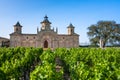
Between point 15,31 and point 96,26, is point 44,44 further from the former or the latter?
point 96,26

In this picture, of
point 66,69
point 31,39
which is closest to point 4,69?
point 66,69

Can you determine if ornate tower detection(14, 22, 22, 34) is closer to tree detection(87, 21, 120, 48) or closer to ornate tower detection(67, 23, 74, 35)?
ornate tower detection(67, 23, 74, 35)

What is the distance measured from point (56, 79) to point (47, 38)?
2455 inches

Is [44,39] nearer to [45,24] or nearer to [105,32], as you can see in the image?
[45,24]

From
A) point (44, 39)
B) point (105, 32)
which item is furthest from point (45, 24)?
point (105, 32)

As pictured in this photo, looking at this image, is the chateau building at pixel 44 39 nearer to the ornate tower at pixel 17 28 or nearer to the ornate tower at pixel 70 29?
the ornate tower at pixel 17 28

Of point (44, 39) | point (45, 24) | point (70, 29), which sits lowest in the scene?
point (44, 39)

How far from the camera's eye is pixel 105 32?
8162 cm

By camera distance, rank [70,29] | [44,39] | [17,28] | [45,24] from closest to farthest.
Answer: [44,39] → [17,28] → [45,24] → [70,29]

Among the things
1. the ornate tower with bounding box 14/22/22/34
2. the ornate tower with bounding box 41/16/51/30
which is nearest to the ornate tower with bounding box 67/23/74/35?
the ornate tower with bounding box 41/16/51/30

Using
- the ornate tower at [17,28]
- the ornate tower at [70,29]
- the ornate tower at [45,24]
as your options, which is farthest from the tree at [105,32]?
the ornate tower at [17,28]

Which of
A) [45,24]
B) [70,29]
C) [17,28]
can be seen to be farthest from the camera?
[70,29]

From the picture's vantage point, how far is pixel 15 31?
74750mm

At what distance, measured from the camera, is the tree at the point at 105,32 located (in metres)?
80.8
